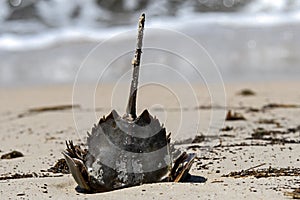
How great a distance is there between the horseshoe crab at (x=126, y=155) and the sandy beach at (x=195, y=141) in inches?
2.8

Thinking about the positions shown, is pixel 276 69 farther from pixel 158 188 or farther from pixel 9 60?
pixel 158 188

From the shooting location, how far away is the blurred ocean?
9.89 metres

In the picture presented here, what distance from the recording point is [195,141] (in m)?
4.48

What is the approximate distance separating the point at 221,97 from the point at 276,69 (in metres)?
2.90

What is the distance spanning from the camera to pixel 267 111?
611 centimetres

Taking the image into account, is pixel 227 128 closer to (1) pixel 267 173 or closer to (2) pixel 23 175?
(1) pixel 267 173

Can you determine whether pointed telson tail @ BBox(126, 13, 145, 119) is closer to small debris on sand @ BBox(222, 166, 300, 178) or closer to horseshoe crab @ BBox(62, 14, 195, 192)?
horseshoe crab @ BBox(62, 14, 195, 192)

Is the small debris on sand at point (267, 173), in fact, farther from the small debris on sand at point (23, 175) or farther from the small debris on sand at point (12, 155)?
the small debris on sand at point (12, 155)

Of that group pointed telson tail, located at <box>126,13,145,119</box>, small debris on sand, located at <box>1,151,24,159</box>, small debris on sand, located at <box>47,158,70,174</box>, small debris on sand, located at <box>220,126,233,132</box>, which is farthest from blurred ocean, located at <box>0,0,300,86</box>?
pointed telson tail, located at <box>126,13,145,119</box>

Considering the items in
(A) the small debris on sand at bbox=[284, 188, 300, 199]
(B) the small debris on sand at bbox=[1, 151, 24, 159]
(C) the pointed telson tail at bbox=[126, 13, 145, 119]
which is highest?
(C) the pointed telson tail at bbox=[126, 13, 145, 119]

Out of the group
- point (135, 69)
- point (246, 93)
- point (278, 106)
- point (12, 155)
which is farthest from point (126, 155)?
point (246, 93)

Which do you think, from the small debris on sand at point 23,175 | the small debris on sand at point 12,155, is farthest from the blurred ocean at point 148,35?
the small debris on sand at point 23,175

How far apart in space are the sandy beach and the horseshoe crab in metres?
0.07

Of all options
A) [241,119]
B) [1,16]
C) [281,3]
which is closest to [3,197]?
[241,119]
